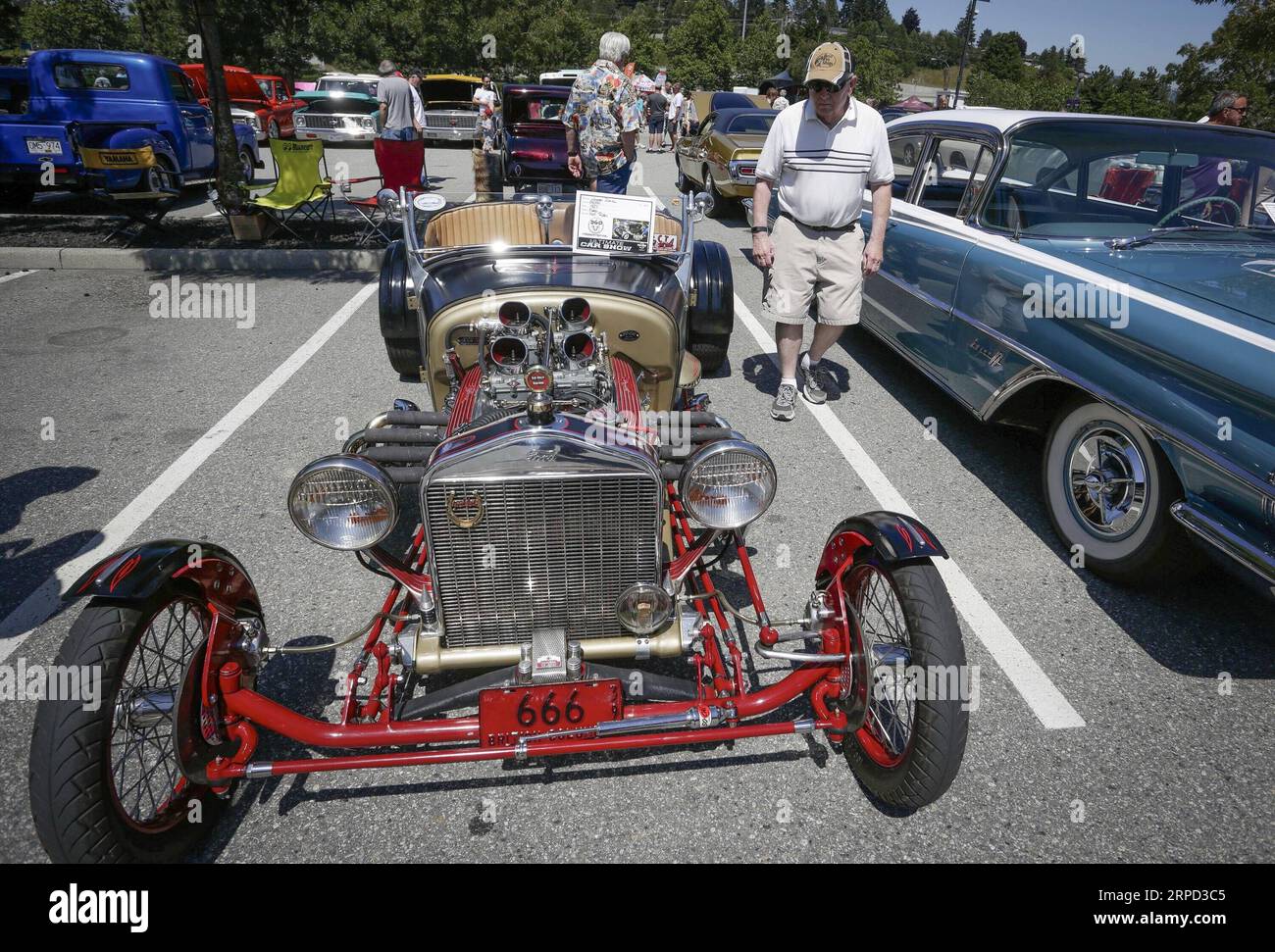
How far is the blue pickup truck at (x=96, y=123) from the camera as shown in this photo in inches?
367

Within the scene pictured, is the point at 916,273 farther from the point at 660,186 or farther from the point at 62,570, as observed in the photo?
the point at 660,186

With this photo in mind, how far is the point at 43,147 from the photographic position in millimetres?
9453

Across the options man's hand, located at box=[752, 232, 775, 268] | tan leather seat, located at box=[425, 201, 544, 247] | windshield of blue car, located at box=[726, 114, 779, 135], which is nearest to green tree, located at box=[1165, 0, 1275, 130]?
windshield of blue car, located at box=[726, 114, 779, 135]

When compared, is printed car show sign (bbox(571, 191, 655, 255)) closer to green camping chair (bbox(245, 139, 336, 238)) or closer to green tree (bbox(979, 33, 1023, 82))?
green camping chair (bbox(245, 139, 336, 238))

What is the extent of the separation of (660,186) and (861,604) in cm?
1312

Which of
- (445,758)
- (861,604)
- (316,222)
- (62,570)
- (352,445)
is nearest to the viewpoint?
(445,758)

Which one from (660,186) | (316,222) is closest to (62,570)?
(316,222)

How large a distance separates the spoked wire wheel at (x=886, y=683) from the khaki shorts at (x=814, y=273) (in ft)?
8.62

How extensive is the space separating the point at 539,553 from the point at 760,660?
114cm

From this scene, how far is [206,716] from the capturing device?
219 centimetres

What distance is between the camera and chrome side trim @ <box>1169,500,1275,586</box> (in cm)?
252

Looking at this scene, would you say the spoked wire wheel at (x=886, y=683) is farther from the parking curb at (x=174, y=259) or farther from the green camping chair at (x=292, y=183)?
the green camping chair at (x=292, y=183)

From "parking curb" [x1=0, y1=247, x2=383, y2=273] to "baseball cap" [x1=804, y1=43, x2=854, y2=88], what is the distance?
5832 mm

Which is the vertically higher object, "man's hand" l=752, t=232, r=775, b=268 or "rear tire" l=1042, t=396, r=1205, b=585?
"man's hand" l=752, t=232, r=775, b=268
